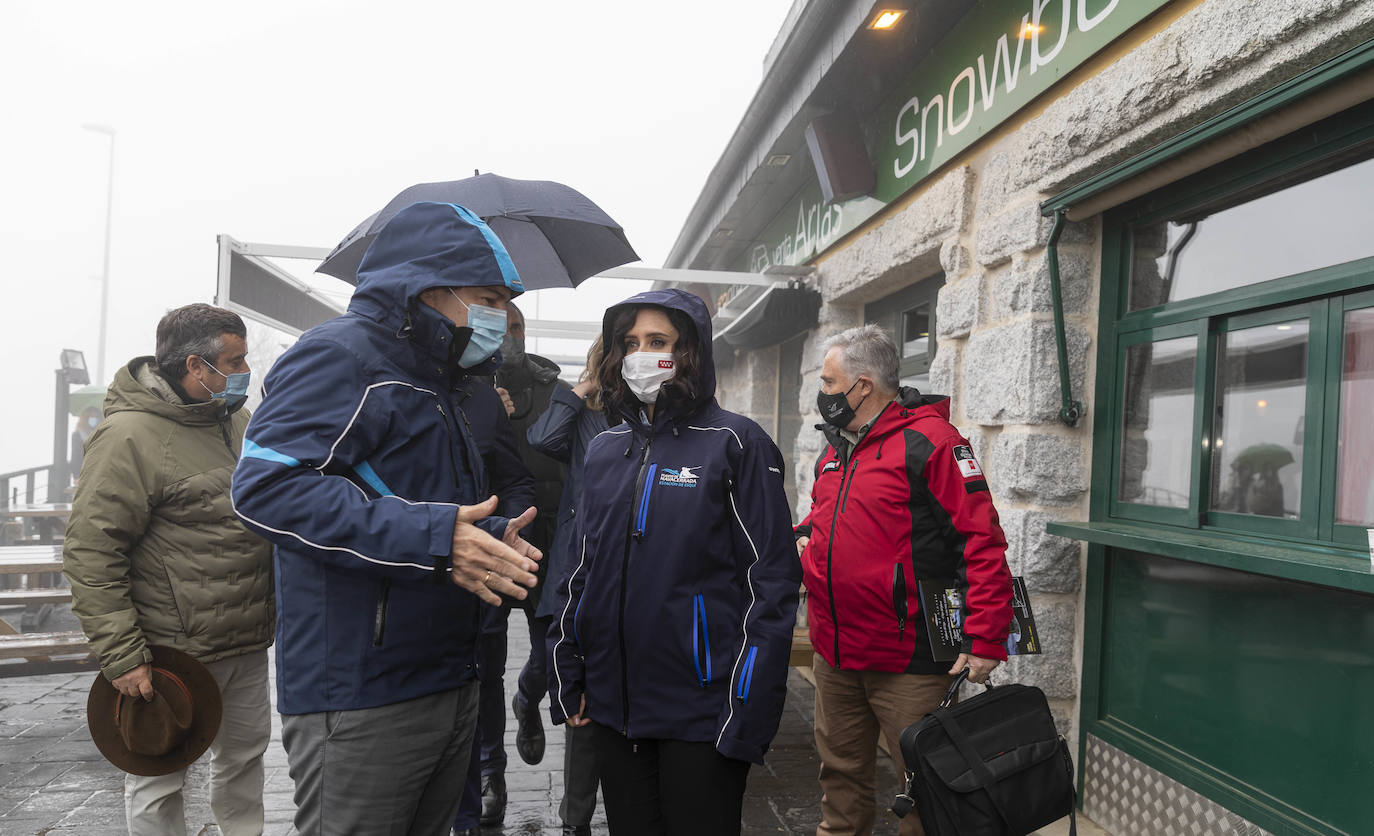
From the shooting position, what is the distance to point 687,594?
2258 millimetres

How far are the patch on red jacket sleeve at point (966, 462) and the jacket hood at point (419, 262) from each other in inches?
65.0

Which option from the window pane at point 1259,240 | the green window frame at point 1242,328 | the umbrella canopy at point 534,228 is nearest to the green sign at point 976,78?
the green window frame at point 1242,328

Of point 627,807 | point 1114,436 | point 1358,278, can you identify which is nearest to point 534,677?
point 627,807

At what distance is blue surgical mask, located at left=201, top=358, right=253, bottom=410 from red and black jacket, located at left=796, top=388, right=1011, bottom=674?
218 centimetres

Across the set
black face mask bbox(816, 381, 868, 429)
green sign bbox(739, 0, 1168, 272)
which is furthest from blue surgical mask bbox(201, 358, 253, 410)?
green sign bbox(739, 0, 1168, 272)

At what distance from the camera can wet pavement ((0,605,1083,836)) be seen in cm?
371

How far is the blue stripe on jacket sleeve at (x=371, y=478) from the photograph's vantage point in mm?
1854

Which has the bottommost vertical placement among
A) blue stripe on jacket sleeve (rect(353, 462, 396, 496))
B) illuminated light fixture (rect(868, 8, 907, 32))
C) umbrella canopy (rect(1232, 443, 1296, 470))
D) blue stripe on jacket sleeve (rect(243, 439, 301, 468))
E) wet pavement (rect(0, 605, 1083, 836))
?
wet pavement (rect(0, 605, 1083, 836))

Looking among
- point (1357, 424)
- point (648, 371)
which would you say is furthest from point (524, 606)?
point (1357, 424)

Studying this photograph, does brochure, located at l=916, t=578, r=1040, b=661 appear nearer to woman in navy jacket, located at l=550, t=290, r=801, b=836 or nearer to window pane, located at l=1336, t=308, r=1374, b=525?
woman in navy jacket, located at l=550, t=290, r=801, b=836

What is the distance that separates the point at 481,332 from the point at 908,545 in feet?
5.47

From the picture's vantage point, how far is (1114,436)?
135 inches

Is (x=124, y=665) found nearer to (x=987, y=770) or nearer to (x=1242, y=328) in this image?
(x=987, y=770)

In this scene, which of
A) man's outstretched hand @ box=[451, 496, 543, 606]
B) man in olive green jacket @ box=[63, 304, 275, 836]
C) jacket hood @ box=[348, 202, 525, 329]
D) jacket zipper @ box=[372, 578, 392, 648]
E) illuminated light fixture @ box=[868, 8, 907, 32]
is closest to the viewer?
man's outstretched hand @ box=[451, 496, 543, 606]
